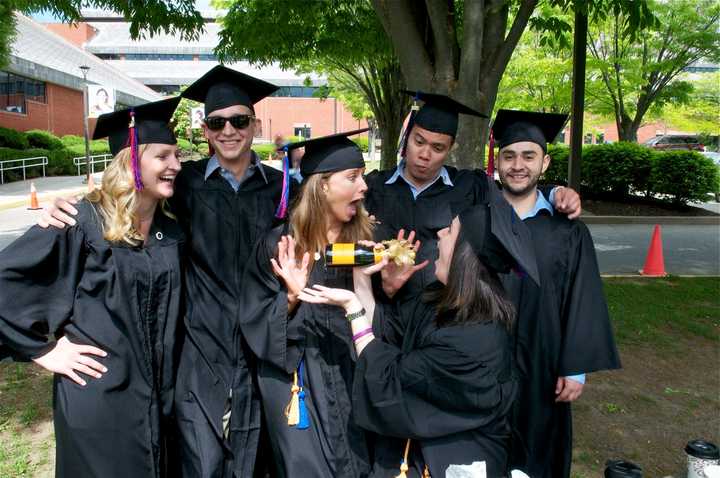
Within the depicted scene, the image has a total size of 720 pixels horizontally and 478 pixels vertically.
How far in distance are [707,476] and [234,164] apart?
9.41ft

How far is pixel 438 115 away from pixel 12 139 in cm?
2556

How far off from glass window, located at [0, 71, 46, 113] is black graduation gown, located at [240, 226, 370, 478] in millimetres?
32220

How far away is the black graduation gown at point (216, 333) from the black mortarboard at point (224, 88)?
39cm

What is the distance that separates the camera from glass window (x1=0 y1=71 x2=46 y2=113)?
29417 millimetres

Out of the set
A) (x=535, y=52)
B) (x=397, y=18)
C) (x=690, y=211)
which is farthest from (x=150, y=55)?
(x=397, y=18)

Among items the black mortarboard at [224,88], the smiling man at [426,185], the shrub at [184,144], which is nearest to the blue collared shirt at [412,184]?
the smiling man at [426,185]

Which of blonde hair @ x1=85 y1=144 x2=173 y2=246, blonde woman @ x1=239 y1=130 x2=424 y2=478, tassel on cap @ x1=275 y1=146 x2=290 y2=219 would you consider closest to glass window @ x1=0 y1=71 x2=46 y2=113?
blonde hair @ x1=85 y1=144 x2=173 y2=246

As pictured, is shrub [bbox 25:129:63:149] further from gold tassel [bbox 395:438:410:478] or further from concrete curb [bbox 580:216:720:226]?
gold tassel [bbox 395:438:410:478]

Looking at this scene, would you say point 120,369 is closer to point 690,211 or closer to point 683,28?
point 690,211

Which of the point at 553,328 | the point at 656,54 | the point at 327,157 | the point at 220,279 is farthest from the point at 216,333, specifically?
the point at 656,54

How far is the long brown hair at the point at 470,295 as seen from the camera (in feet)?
6.86

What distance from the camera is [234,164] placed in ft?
9.81

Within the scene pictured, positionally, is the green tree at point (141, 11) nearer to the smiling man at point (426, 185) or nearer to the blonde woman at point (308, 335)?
the smiling man at point (426, 185)

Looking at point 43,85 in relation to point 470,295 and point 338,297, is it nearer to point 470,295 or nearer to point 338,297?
point 338,297
